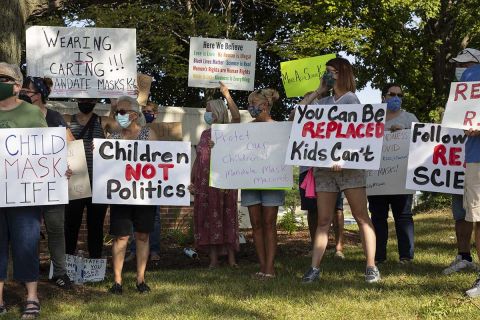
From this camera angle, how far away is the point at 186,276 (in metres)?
7.50

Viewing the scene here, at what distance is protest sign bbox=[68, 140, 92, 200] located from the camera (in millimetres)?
7027

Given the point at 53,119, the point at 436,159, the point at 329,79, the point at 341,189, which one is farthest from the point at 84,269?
the point at 436,159

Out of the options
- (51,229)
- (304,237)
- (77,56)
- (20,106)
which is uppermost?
(77,56)

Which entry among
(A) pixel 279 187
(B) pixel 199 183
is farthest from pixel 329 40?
(A) pixel 279 187

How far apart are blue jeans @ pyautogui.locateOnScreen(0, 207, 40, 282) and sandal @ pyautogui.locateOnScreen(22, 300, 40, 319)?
182 mm

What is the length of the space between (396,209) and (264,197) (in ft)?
5.25

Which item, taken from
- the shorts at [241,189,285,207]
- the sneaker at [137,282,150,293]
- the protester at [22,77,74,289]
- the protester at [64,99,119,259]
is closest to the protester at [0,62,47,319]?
the protester at [22,77,74,289]

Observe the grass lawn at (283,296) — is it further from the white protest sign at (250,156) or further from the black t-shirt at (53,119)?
the black t-shirt at (53,119)

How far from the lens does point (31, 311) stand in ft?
18.8

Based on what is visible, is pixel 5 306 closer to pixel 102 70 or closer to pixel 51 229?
pixel 51 229

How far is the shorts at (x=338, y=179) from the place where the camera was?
21.9 feet

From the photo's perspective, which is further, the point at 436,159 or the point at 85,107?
the point at 85,107

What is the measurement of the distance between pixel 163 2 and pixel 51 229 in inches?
674

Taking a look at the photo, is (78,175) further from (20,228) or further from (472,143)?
(472,143)
